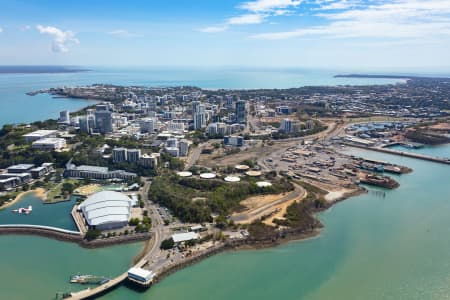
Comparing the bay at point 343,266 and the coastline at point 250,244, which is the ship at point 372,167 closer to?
the bay at point 343,266

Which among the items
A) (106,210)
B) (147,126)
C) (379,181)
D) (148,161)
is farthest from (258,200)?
(147,126)

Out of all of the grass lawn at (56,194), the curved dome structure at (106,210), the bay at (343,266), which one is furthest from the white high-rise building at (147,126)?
the bay at (343,266)

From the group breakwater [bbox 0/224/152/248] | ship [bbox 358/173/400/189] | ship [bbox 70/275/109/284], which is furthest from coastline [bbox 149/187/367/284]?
ship [bbox 358/173/400/189]

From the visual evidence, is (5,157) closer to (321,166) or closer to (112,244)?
(112,244)

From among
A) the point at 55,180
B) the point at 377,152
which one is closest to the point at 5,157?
the point at 55,180

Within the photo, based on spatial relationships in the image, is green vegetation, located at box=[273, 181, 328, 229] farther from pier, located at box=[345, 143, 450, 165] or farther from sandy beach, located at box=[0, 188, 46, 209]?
sandy beach, located at box=[0, 188, 46, 209]

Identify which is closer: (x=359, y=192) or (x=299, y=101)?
(x=359, y=192)

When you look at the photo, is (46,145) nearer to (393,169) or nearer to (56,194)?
(56,194)
